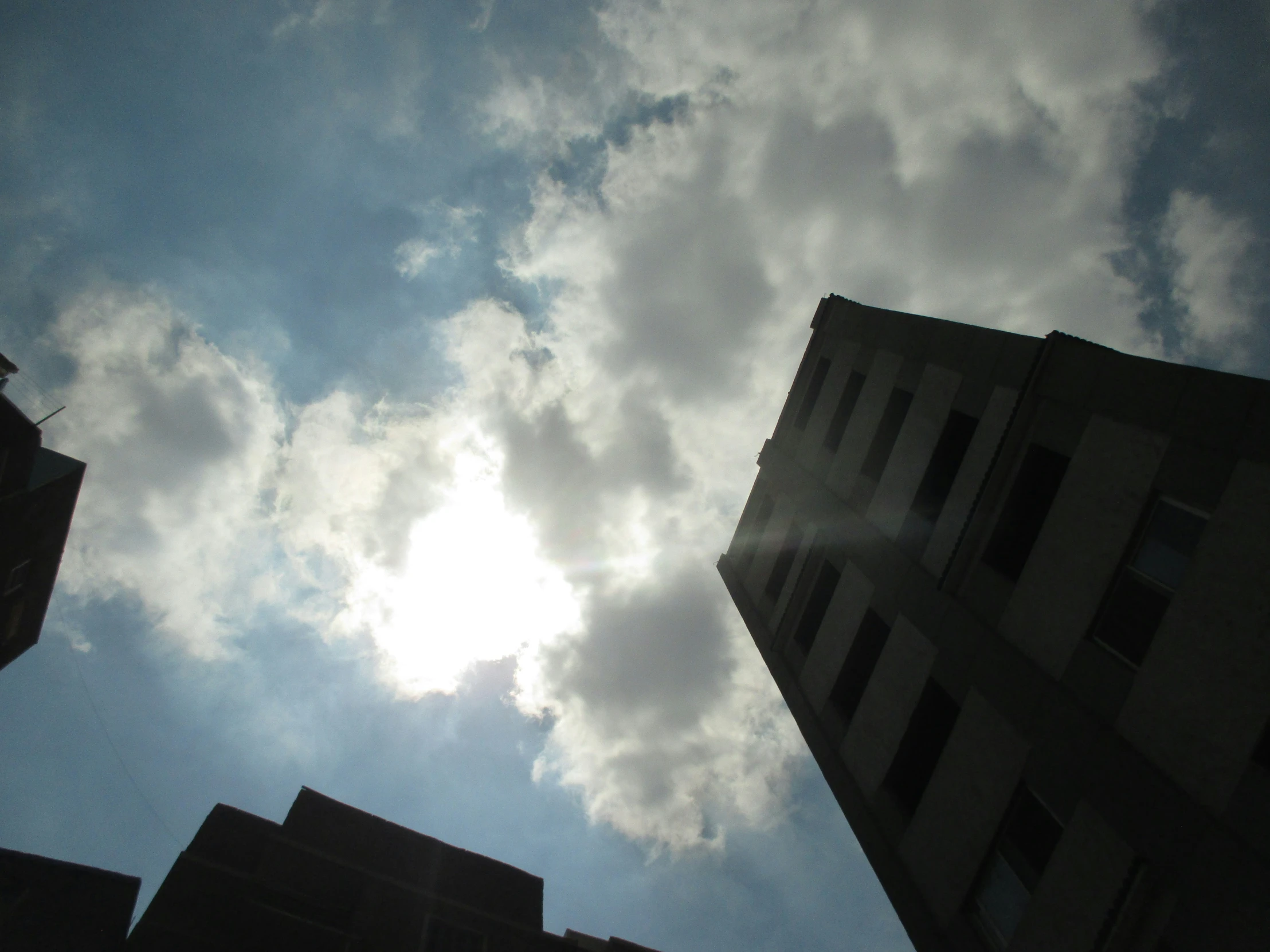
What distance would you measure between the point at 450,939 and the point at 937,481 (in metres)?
24.5

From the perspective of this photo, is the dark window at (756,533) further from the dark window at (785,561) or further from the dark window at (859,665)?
the dark window at (859,665)

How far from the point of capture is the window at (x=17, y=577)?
23.3 metres

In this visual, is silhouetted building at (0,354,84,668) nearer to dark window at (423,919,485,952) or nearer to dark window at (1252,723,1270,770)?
dark window at (423,919,485,952)

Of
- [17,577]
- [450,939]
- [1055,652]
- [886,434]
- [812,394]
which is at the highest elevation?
[812,394]

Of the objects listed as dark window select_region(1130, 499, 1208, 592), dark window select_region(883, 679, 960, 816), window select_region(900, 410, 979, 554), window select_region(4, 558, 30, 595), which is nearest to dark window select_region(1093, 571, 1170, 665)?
dark window select_region(1130, 499, 1208, 592)

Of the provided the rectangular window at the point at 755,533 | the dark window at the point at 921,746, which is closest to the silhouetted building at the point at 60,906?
the rectangular window at the point at 755,533

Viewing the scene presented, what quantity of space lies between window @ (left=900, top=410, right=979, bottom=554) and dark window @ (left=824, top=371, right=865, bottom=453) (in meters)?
4.97

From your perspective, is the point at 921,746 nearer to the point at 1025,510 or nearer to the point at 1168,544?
the point at 1025,510

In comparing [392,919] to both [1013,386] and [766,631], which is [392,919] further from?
[1013,386]

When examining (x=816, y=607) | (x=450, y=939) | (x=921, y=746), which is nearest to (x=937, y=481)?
(x=816, y=607)

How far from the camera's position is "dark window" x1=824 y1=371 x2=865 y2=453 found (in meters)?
18.7

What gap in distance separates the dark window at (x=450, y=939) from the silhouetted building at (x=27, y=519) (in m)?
20.5

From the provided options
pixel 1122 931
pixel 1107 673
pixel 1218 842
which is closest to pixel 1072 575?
pixel 1107 673

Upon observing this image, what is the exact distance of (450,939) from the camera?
2345cm
